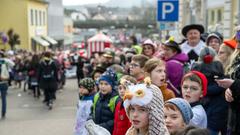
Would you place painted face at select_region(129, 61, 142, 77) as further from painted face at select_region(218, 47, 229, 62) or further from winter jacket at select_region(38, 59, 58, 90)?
winter jacket at select_region(38, 59, 58, 90)

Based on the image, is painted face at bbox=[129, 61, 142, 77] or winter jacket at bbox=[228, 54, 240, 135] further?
painted face at bbox=[129, 61, 142, 77]

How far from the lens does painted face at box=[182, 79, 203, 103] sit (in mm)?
5035

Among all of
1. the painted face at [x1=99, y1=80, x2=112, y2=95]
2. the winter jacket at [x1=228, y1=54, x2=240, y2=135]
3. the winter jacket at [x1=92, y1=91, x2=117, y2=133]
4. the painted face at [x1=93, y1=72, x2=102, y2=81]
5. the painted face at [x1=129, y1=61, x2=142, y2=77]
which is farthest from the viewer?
the painted face at [x1=93, y1=72, x2=102, y2=81]

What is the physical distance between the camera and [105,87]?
253 inches

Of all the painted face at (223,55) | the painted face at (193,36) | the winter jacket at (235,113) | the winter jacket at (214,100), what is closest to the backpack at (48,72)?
the painted face at (193,36)

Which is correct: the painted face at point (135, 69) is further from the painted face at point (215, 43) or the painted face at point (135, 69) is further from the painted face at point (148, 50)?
the painted face at point (148, 50)

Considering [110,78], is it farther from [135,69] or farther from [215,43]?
[215,43]

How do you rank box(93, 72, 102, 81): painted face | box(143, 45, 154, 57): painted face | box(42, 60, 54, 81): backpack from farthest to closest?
box(42, 60, 54, 81): backpack → box(143, 45, 154, 57): painted face → box(93, 72, 102, 81): painted face

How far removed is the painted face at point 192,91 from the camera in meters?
5.04

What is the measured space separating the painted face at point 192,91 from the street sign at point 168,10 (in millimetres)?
7349

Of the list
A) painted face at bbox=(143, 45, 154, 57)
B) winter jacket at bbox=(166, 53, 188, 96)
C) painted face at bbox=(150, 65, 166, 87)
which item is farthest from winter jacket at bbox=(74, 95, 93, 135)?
painted face at bbox=(143, 45, 154, 57)

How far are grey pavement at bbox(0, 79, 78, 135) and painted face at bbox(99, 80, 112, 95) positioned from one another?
5.12 m

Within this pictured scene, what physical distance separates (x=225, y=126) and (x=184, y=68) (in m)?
1.46

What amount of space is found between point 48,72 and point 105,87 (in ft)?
29.0
